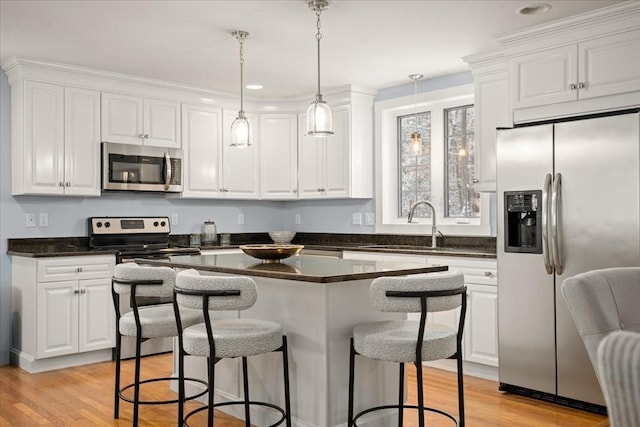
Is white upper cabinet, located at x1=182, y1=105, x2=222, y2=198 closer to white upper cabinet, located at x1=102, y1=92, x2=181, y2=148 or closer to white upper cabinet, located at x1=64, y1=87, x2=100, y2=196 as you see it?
white upper cabinet, located at x1=102, y1=92, x2=181, y2=148

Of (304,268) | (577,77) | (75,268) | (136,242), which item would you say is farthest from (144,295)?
(577,77)

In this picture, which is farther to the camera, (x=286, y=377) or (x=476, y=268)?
(x=476, y=268)

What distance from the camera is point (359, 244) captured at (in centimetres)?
579

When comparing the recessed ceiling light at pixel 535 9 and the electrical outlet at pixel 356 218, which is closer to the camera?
the recessed ceiling light at pixel 535 9

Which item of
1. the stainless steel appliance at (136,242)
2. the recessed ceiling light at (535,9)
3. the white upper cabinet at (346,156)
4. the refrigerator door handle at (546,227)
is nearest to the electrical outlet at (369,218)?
the white upper cabinet at (346,156)

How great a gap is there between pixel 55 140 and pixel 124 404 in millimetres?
2288

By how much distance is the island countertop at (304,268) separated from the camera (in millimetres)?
2584

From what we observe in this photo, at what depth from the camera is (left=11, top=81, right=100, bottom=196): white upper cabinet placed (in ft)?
15.0

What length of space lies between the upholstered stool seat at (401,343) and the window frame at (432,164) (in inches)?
93.9

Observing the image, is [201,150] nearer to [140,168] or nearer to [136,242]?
[140,168]

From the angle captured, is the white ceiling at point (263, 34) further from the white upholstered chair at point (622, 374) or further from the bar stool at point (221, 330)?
the white upholstered chair at point (622, 374)

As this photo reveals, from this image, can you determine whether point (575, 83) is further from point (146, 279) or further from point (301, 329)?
point (146, 279)

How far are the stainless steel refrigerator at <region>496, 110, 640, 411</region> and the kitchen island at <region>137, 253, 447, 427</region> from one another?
2.93 ft

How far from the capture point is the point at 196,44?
419 cm
